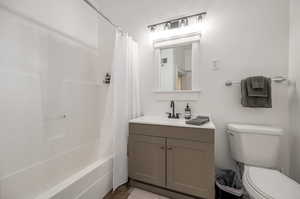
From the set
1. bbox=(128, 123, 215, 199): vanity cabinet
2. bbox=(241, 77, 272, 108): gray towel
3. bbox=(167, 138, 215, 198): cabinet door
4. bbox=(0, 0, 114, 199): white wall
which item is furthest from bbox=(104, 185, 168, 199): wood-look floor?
bbox=(241, 77, 272, 108): gray towel

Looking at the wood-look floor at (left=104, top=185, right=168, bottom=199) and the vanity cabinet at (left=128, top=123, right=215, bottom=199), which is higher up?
the vanity cabinet at (left=128, top=123, right=215, bottom=199)

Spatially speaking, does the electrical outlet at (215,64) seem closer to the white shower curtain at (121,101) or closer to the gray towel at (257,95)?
the gray towel at (257,95)

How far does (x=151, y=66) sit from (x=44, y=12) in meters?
1.34

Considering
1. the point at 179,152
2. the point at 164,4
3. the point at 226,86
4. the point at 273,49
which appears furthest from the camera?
the point at 164,4

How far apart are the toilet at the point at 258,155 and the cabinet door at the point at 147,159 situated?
0.76m

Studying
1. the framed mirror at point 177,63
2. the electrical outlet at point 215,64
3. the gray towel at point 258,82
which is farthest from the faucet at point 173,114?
the gray towel at point 258,82

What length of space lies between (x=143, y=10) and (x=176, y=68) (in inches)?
40.8

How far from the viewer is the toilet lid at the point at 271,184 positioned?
3.01ft

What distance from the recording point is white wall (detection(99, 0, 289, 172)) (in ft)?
4.84

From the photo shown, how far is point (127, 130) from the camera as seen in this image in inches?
67.3

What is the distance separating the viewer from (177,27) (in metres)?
1.82

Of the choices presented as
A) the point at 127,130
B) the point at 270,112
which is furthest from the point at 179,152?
the point at 270,112

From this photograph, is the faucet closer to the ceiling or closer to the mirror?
the mirror

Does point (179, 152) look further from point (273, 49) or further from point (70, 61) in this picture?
point (70, 61)
